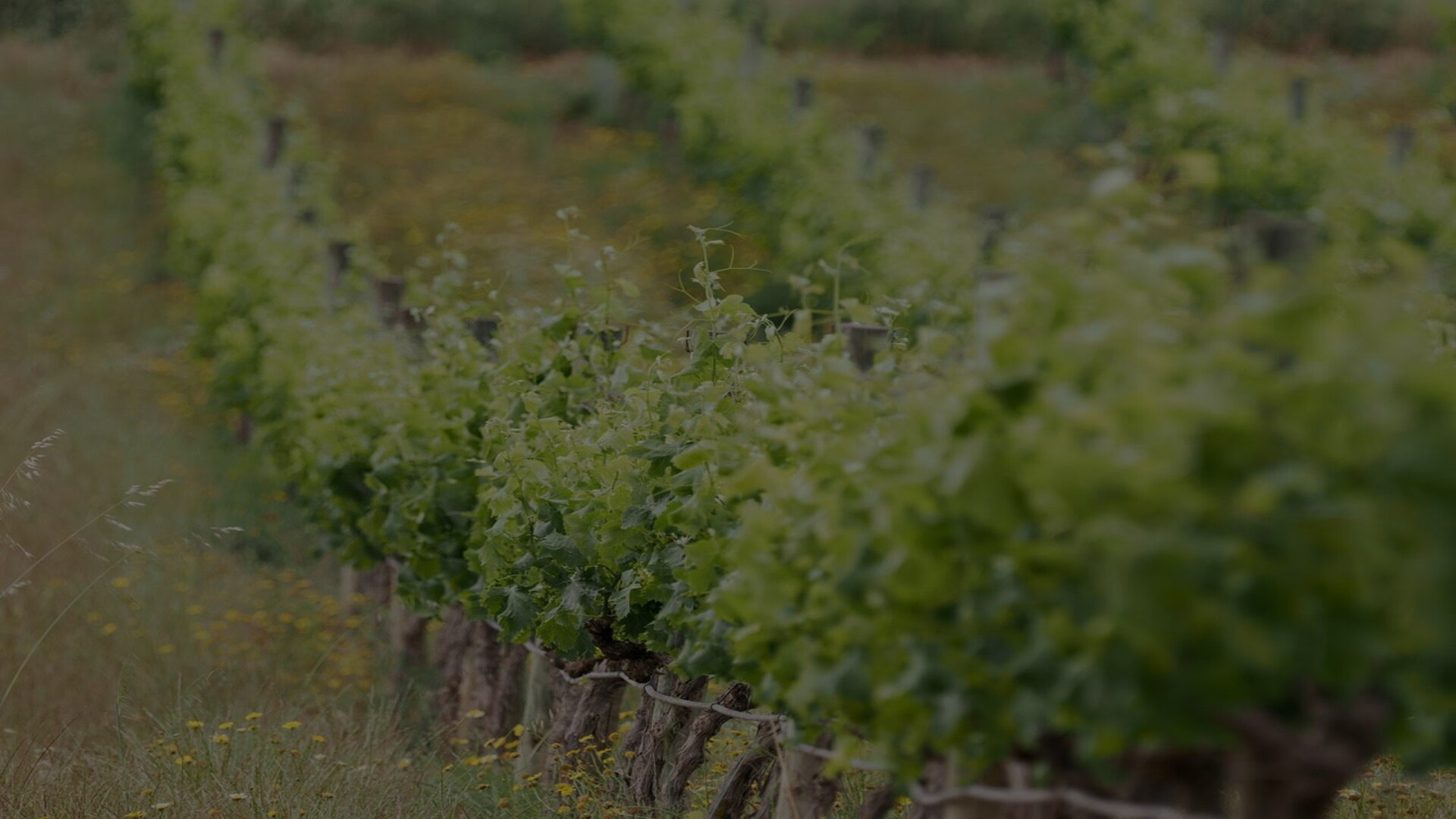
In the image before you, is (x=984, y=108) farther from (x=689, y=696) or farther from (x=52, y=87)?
(x=689, y=696)

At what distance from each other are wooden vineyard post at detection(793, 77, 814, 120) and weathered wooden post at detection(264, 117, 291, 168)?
4320mm

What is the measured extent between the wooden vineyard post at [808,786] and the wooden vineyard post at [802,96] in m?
10.2

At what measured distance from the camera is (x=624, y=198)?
1523 centimetres

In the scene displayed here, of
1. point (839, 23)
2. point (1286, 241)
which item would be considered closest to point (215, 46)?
point (839, 23)

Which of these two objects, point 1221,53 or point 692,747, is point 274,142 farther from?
point 1221,53

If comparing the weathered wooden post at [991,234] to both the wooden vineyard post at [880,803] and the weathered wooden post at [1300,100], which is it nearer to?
the weathered wooden post at [1300,100]

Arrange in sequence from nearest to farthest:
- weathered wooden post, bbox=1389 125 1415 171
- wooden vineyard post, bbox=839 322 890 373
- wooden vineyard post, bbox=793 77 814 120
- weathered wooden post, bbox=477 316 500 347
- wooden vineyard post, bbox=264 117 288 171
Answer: wooden vineyard post, bbox=839 322 890 373, weathered wooden post, bbox=477 316 500 347, wooden vineyard post, bbox=264 117 288 171, wooden vineyard post, bbox=793 77 814 120, weathered wooden post, bbox=1389 125 1415 171

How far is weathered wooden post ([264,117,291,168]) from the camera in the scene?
12.8 metres

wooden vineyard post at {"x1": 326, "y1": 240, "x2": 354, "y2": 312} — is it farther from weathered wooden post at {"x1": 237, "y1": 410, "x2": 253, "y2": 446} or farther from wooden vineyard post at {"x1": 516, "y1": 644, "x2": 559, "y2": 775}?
wooden vineyard post at {"x1": 516, "y1": 644, "x2": 559, "y2": 775}

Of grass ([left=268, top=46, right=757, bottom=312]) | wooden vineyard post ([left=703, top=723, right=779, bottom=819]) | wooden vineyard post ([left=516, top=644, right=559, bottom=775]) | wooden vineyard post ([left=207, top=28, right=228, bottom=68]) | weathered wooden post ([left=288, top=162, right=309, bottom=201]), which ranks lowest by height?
grass ([left=268, top=46, right=757, bottom=312])

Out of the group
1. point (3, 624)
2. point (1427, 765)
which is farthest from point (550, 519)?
point (3, 624)

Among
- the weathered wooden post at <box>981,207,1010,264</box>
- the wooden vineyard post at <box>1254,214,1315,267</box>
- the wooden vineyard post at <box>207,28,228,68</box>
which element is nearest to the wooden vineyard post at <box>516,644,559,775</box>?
the wooden vineyard post at <box>1254,214,1315,267</box>

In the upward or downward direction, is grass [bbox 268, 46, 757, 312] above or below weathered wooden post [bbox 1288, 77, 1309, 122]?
below

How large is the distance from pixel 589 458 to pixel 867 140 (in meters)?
8.26
